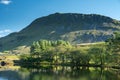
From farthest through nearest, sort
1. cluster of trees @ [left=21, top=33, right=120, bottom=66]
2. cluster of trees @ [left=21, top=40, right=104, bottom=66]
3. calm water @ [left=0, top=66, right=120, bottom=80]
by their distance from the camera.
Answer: cluster of trees @ [left=21, top=40, right=104, bottom=66]
cluster of trees @ [left=21, top=33, right=120, bottom=66]
calm water @ [left=0, top=66, right=120, bottom=80]

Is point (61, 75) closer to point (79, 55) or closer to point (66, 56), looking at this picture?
point (79, 55)

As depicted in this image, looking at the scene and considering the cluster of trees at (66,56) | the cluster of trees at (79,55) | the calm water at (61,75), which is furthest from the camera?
the cluster of trees at (66,56)

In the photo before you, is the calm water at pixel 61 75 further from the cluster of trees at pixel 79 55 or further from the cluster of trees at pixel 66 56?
the cluster of trees at pixel 66 56

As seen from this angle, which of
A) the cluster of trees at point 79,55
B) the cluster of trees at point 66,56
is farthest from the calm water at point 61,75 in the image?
the cluster of trees at point 66,56

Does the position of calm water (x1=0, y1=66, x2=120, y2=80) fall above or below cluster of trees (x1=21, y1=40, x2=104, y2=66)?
below

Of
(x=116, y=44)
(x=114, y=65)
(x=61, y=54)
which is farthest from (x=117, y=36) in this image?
(x=61, y=54)

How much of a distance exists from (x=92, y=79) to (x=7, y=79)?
24130 millimetres

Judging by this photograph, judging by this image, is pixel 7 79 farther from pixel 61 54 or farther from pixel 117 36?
pixel 61 54

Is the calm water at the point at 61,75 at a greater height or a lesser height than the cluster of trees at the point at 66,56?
lesser

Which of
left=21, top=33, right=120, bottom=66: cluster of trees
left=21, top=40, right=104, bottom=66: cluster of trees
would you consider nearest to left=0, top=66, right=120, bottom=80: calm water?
left=21, top=33, right=120, bottom=66: cluster of trees

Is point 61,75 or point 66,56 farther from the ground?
point 66,56

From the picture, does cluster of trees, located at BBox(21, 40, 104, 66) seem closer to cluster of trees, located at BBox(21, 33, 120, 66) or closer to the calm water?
cluster of trees, located at BBox(21, 33, 120, 66)

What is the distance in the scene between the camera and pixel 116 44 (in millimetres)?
100562

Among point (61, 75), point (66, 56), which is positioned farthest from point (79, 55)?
point (61, 75)
